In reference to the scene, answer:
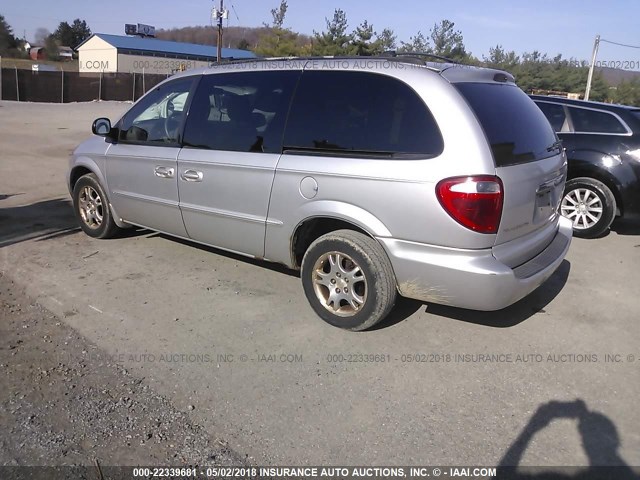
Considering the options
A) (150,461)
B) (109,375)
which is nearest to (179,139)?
(109,375)

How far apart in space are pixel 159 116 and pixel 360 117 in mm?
2320

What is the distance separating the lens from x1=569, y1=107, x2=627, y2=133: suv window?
21.7 feet

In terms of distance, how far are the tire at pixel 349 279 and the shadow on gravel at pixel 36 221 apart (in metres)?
3.53

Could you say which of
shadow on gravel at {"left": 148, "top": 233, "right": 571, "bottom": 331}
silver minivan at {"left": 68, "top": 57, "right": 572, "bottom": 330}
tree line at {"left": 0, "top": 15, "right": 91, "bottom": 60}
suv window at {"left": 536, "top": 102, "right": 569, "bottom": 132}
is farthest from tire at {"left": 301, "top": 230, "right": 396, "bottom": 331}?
tree line at {"left": 0, "top": 15, "right": 91, "bottom": 60}

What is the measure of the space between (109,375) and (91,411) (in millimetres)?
375

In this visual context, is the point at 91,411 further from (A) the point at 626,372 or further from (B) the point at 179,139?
(A) the point at 626,372

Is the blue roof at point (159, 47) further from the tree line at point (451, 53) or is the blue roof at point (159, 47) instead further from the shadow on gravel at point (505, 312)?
the shadow on gravel at point (505, 312)

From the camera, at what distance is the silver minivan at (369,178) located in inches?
133

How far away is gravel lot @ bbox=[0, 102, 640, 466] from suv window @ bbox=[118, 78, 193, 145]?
1203mm

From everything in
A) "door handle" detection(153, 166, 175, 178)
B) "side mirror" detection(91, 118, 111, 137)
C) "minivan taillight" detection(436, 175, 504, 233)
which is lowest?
"door handle" detection(153, 166, 175, 178)

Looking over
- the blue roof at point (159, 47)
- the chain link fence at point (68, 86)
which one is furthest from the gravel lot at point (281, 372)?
the blue roof at point (159, 47)

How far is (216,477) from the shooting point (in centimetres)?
252

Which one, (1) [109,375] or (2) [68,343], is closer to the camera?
(1) [109,375]

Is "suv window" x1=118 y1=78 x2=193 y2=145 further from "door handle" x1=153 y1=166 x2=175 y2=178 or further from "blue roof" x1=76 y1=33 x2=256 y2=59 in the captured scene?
"blue roof" x1=76 y1=33 x2=256 y2=59
